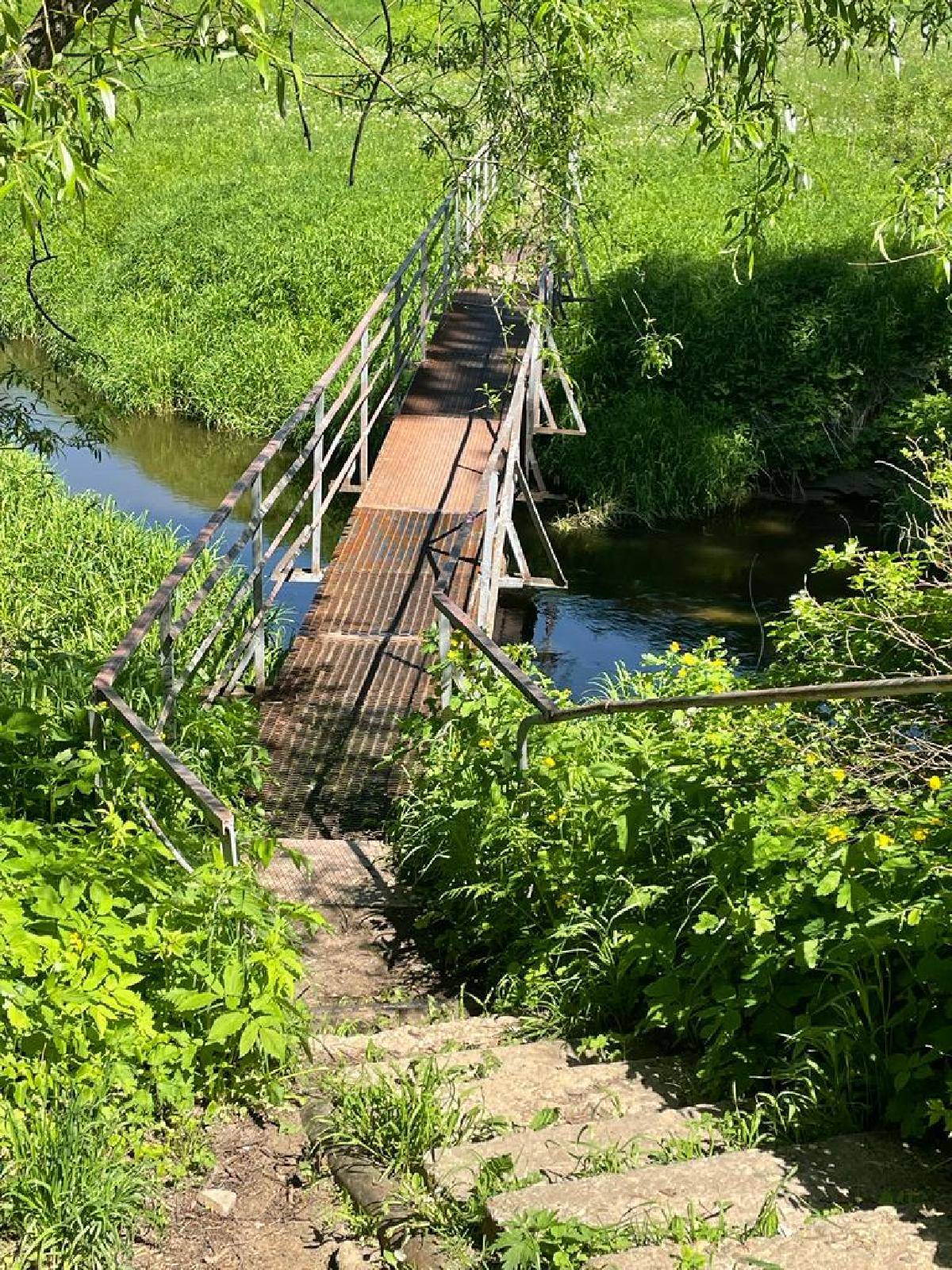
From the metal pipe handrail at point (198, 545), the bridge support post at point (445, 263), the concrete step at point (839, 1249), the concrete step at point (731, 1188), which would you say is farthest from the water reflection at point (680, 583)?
the concrete step at point (839, 1249)

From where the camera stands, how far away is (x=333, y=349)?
17828 millimetres

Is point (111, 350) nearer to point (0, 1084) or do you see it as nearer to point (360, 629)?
point (360, 629)

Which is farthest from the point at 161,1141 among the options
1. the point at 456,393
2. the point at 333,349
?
the point at 333,349

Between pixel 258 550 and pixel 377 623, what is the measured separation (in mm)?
1312

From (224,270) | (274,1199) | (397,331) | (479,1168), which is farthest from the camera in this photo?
(224,270)

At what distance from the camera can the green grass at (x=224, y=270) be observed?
17.4 m

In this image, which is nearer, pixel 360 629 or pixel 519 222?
pixel 360 629

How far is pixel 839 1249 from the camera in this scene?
305 centimetres

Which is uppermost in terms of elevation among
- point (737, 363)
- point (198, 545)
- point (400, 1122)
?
point (198, 545)

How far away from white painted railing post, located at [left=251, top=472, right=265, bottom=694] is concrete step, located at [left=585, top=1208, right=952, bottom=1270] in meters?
4.84

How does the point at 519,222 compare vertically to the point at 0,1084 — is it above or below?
above

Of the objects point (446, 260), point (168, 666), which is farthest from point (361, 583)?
point (446, 260)

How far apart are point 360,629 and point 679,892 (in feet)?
15.0

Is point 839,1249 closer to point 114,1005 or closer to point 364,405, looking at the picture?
point 114,1005
